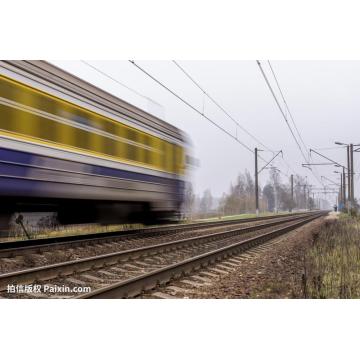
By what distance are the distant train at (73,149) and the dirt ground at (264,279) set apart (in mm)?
2723

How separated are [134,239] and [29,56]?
6924mm

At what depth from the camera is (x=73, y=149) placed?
7.93 meters

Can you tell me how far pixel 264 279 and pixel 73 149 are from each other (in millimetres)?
3803

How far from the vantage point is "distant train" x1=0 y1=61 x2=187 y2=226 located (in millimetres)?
6699

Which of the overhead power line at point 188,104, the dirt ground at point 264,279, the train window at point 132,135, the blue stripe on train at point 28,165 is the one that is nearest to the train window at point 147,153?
the train window at point 132,135

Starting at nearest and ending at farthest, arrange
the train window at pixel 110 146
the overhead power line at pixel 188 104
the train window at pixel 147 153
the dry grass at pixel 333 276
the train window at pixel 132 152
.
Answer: the dry grass at pixel 333 276, the overhead power line at pixel 188 104, the train window at pixel 110 146, the train window at pixel 132 152, the train window at pixel 147 153

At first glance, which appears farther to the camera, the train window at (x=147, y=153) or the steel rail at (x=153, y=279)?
the train window at (x=147, y=153)

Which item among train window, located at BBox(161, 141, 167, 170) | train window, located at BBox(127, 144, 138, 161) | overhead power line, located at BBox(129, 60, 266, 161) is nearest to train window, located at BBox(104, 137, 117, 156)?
train window, located at BBox(127, 144, 138, 161)

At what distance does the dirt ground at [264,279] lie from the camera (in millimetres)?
5277

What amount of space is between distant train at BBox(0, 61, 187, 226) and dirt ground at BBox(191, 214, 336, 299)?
272cm

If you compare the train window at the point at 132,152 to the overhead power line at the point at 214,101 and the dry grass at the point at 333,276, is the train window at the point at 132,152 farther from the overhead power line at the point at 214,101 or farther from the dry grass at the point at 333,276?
the dry grass at the point at 333,276

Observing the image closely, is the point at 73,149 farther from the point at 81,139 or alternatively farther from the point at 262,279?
the point at 262,279

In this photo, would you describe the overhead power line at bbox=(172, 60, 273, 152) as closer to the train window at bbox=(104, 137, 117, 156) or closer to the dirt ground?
the dirt ground
